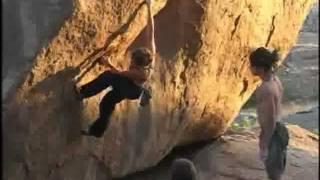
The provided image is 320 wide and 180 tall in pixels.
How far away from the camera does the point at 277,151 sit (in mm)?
6664

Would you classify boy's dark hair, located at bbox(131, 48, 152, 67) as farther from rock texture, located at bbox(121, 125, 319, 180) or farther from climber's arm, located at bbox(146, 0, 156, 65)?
rock texture, located at bbox(121, 125, 319, 180)

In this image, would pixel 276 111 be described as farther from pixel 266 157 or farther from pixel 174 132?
pixel 174 132

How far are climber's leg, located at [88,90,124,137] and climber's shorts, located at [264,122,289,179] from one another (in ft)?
4.19

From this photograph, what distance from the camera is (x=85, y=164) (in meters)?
7.10

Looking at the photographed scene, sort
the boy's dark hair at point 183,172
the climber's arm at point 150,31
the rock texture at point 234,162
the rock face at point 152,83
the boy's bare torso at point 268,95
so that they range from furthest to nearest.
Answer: the rock texture at point 234,162 → the climber's arm at point 150,31 → the rock face at point 152,83 → the boy's bare torso at point 268,95 → the boy's dark hair at point 183,172

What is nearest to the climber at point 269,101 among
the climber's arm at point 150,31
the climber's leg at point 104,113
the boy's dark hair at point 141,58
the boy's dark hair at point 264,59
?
the boy's dark hair at point 264,59

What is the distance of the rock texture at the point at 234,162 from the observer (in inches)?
333

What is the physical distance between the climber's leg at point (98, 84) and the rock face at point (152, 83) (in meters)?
0.13

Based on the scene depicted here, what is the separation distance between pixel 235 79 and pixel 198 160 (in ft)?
3.18

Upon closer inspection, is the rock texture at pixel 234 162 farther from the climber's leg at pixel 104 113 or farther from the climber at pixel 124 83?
the climber at pixel 124 83

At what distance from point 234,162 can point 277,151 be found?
6.90 feet

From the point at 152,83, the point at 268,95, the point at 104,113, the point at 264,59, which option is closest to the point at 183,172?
the point at 268,95

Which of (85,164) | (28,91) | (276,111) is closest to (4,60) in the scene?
(28,91)

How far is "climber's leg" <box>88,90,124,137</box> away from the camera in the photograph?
667 cm
